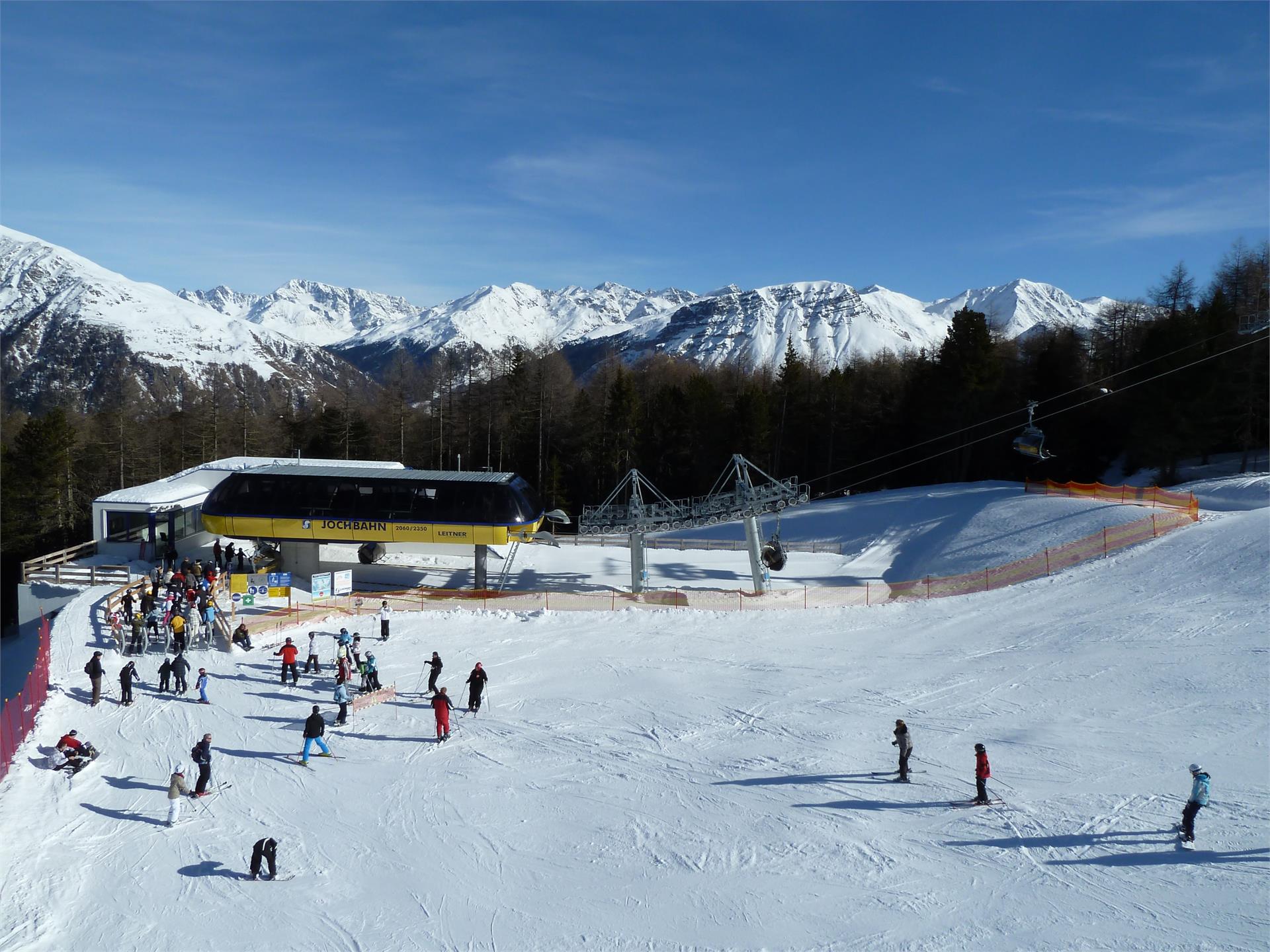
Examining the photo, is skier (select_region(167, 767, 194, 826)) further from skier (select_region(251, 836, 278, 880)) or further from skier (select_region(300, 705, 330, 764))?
skier (select_region(251, 836, 278, 880))

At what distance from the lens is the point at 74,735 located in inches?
632

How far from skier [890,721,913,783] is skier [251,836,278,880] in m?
9.64

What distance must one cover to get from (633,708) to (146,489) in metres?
26.0

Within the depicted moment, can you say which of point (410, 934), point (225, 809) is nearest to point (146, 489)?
point (225, 809)

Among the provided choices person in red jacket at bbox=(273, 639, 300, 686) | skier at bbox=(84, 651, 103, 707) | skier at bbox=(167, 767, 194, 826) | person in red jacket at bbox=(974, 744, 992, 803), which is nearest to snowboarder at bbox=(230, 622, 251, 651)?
person in red jacket at bbox=(273, 639, 300, 686)

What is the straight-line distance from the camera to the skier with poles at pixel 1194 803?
10.8 m

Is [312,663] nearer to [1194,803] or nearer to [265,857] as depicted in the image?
[265,857]

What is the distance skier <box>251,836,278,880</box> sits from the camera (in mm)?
11375

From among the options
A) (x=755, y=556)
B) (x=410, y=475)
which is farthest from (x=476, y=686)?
(x=410, y=475)

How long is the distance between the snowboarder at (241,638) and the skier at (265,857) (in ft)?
35.2

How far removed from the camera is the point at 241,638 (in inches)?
829

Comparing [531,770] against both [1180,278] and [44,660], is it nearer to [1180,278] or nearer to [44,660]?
[44,660]

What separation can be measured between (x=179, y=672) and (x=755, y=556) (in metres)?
17.6

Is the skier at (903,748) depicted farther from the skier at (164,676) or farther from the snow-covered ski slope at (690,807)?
the skier at (164,676)
